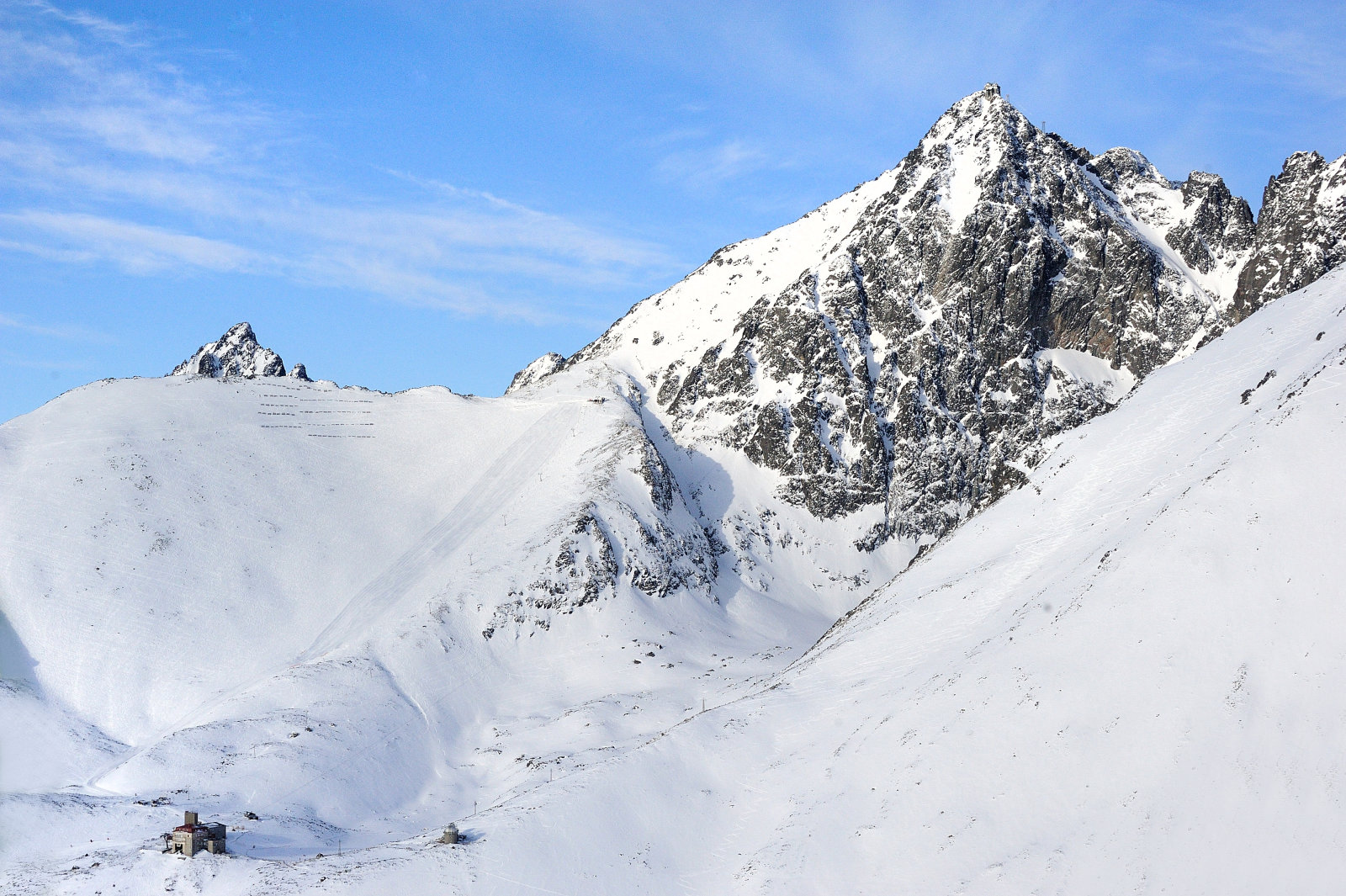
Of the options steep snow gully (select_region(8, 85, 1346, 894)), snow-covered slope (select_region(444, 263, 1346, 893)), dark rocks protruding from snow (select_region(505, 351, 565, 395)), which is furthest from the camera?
dark rocks protruding from snow (select_region(505, 351, 565, 395))

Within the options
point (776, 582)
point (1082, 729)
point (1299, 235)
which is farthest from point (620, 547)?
point (1299, 235)

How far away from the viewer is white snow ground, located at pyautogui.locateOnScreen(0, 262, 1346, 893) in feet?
121

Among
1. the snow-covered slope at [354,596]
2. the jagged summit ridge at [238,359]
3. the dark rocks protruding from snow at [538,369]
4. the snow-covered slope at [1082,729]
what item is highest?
the jagged summit ridge at [238,359]

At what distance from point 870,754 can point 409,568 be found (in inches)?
2140

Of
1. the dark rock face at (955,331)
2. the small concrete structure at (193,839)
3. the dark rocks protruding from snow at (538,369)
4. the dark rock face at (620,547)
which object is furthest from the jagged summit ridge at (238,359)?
the small concrete structure at (193,839)

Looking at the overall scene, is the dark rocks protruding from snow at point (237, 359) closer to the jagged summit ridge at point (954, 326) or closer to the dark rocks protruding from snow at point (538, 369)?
the dark rocks protruding from snow at point (538, 369)

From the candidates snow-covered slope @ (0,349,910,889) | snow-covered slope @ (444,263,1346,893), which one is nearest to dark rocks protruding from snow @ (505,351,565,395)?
snow-covered slope @ (0,349,910,889)

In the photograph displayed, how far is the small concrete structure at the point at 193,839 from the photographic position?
1916 inches

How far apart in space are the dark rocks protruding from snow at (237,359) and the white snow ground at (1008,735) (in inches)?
3737

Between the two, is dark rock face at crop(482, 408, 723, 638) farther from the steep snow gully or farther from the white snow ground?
the white snow ground

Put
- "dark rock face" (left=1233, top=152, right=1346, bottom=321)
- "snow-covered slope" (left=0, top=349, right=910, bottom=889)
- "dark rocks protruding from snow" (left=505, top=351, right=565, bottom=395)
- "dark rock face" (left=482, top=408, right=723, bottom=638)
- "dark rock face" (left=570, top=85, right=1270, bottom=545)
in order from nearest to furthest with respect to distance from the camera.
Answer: "snow-covered slope" (left=0, top=349, right=910, bottom=889) → "dark rock face" (left=482, top=408, right=723, bottom=638) → "dark rock face" (left=1233, top=152, right=1346, bottom=321) → "dark rock face" (left=570, top=85, right=1270, bottom=545) → "dark rocks protruding from snow" (left=505, top=351, right=565, bottom=395)

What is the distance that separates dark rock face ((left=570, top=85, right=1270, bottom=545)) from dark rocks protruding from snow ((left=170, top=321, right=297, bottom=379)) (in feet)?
214

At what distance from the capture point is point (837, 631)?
251ft

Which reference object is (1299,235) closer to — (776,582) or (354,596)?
(776,582)
